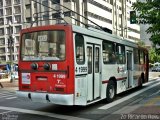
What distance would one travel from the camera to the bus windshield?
1139 centimetres

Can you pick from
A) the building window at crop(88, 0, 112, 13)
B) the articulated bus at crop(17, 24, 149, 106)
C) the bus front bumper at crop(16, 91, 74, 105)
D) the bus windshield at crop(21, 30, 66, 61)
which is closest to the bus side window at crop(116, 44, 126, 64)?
the articulated bus at crop(17, 24, 149, 106)

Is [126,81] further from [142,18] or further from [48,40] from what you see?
[48,40]

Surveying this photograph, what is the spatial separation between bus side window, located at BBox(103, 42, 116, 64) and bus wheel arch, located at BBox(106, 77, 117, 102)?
2.80 feet

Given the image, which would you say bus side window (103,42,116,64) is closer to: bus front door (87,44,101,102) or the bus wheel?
bus front door (87,44,101,102)

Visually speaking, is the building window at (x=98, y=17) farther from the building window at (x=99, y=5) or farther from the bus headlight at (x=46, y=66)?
the bus headlight at (x=46, y=66)

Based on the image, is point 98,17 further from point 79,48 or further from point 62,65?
point 62,65

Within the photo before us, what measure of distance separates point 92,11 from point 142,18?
6802cm

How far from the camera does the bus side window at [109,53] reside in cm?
1394

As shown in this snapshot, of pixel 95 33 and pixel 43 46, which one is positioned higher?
pixel 95 33

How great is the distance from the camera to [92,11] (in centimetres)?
8419

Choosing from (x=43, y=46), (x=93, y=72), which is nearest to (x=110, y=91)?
(x=93, y=72)

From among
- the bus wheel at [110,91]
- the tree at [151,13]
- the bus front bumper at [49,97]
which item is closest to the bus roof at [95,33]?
the tree at [151,13]

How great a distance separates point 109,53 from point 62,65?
3796mm

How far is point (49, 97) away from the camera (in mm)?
11156
